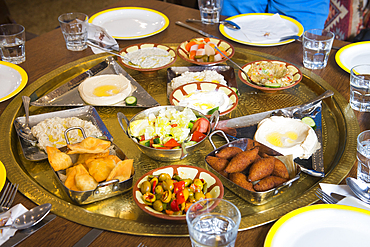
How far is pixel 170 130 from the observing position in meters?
1.79

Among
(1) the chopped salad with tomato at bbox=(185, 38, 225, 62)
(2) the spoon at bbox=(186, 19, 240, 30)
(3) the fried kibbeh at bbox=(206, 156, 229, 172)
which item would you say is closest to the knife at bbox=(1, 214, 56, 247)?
(3) the fried kibbeh at bbox=(206, 156, 229, 172)

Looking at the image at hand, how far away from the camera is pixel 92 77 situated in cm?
241

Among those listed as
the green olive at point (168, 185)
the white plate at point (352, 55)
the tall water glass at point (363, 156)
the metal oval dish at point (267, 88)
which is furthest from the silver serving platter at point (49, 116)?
the white plate at point (352, 55)

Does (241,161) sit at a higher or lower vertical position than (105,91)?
higher

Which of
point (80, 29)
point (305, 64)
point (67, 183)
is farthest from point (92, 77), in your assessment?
point (305, 64)

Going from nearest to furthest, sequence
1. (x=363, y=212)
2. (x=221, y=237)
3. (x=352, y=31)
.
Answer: (x=221, y=237), (x=363, y=212), (x=352, y=31)

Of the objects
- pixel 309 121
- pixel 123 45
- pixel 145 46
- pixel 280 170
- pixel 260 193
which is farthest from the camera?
pixel 123 45

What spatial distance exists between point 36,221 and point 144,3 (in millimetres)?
2997

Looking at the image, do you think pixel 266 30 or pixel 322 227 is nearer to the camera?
pixel 322 227

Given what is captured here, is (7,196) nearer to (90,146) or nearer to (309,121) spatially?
(90,146)

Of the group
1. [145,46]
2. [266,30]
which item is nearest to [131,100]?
[145,46]

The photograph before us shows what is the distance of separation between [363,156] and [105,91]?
5.46ft

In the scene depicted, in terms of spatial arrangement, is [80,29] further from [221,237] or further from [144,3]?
[221,237]

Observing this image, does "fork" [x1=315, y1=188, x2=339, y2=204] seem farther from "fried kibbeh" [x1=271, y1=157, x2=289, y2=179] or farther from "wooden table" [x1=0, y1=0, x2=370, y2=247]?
"wooden table" [x1=0, y1=0, x2=370, y2=247]
